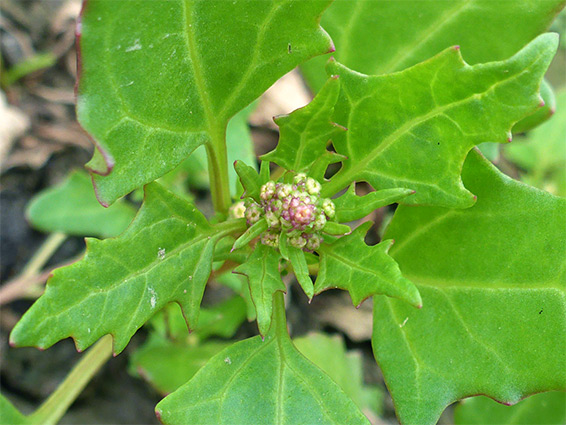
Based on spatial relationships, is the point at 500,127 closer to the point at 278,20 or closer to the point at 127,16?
the point at 278,20

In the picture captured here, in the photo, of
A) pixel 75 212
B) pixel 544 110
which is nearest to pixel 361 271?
→ pixel 544 110

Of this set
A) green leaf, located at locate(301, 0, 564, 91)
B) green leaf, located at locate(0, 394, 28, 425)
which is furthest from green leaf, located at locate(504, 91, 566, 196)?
green leaf, located at locate(0, 394, 28, 425)

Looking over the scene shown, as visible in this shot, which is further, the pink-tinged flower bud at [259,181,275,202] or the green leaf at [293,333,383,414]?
the green leaf at [293,333,383,414]

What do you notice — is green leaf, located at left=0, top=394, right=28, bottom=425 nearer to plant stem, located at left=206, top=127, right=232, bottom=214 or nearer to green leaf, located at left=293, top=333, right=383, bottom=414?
plant stem, located at left=206, top=127, right=232, bottom=214

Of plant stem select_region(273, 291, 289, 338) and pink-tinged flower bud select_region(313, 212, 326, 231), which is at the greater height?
pink-tinged flower bud select_region(313, 212, 326, 231)

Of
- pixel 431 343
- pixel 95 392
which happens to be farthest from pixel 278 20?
pixel 95 392

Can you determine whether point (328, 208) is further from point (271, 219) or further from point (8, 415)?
point (8, 415)
